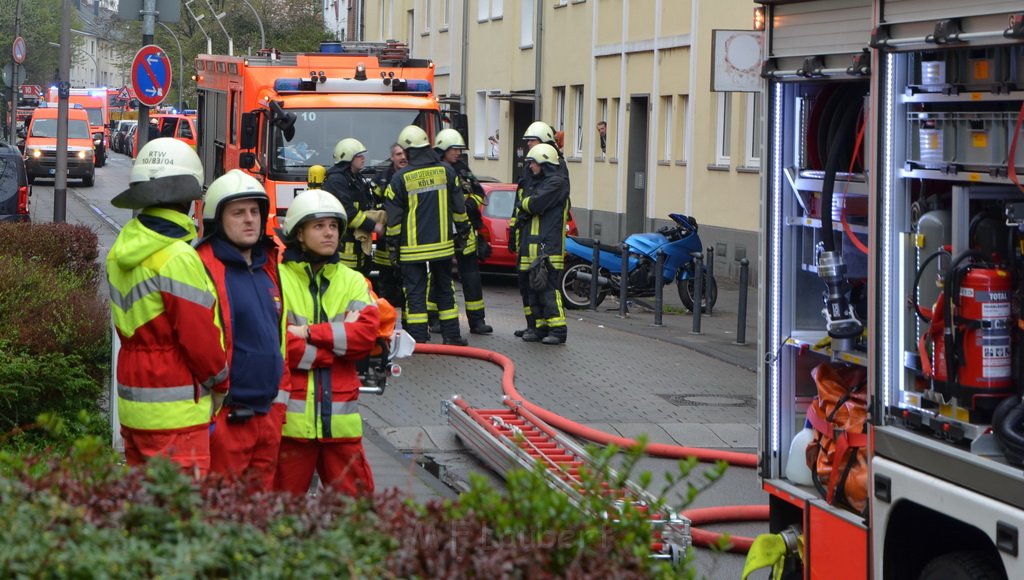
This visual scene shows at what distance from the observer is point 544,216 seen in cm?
1364

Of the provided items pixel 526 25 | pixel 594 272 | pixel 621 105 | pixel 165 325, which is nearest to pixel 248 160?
pixel 594 272

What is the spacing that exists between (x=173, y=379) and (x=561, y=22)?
29654 mm

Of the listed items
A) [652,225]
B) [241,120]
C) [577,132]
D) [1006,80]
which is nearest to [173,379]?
[1006,80]

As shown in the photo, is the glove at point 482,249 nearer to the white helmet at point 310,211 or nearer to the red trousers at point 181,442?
the white helmet at point 310,211

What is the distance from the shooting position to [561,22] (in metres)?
33.9

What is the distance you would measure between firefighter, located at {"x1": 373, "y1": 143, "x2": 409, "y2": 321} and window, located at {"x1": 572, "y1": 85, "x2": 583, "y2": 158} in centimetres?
1904

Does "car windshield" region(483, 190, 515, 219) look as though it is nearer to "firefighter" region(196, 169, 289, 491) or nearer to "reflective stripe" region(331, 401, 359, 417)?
"reflective stripe" region(331, 401, 359, 417)

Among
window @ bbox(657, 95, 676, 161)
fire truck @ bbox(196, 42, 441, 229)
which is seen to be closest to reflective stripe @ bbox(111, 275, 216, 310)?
fire truck @ bbox(196, 42, 441, 229)

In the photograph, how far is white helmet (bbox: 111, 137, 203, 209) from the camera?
16.7 feet

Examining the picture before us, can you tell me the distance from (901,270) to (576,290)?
46.6 ft

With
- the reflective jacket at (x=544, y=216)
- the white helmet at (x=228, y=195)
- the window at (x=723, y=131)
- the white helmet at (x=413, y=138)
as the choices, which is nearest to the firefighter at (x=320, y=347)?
the white helmet at (x=228, y=195)

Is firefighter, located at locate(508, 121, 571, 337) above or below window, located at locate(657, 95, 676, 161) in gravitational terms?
below

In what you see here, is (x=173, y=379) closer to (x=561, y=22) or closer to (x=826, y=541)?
(x=826, y=541)

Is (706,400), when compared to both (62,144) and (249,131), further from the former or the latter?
(62,144)
